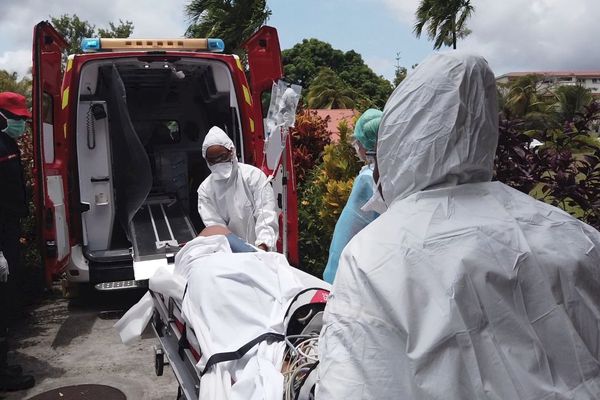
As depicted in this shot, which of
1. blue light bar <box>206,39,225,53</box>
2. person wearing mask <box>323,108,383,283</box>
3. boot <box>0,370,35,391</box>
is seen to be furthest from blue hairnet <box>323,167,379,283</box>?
blue light bar <box>206,39,225,53</box>

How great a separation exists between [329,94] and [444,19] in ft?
25.2

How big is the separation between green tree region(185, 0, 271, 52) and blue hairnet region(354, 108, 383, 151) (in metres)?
12.2

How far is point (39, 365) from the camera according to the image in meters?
4.25

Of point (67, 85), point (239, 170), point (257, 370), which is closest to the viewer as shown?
point (257, 370)

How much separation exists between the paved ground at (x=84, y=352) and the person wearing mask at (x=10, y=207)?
0.20 meters

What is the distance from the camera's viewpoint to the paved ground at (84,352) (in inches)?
155

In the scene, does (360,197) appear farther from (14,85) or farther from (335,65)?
(335,65)

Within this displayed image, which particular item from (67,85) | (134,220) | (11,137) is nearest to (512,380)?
(11,137)

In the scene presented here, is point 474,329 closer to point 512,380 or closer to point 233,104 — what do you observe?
point 512,380

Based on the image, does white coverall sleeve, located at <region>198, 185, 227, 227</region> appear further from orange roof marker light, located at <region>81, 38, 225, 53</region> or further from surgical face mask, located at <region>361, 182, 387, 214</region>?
surgical face mask, located at <region>361, 182, 387, 214</region>

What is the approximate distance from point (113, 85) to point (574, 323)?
548 centimetres

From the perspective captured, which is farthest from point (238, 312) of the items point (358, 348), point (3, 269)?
point (3, 269)

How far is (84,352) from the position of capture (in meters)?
4.49

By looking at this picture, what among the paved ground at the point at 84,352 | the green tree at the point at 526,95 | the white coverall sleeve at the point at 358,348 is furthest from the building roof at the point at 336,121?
the green tree at the point at 526,95
